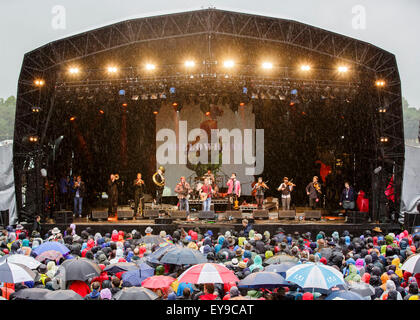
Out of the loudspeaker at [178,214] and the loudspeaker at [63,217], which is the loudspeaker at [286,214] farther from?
the loudspeaker at [63,217]

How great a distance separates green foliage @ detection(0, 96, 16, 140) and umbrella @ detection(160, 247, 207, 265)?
39.8 feet

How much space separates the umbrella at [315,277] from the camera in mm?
6820

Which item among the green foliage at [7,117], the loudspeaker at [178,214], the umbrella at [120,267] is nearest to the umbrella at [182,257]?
the umbrella at [120,267]

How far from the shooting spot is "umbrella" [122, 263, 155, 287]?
7.67 metres

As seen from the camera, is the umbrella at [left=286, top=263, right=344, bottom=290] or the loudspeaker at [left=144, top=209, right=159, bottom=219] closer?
the umbrella at [left=286, top=263, right=344, bottom=290]

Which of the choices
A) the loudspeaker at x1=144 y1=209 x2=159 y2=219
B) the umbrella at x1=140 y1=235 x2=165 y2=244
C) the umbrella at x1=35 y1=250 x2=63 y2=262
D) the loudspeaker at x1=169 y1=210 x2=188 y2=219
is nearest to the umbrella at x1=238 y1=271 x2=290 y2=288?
the umbrella at x1=35 y1=250 x2=63 y2=262

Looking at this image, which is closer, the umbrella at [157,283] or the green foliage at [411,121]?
the umbrella at [157,283]

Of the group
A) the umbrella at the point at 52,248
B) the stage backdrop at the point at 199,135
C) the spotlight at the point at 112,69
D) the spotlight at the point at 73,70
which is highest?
the spotlight at the point at 112,69

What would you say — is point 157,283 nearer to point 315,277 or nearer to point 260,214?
point 315,277

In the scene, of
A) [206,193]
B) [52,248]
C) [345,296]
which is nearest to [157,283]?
[345,296]

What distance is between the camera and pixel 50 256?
945 cm

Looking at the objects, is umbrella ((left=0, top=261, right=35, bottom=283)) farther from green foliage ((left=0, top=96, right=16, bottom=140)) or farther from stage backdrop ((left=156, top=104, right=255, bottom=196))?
stage backdrop ((left=156, top=104, right=255, bottom=196))

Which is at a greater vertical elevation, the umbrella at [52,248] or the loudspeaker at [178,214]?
the loudspeaker at [178,214]

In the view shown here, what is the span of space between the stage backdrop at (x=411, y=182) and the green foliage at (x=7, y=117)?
581 inches
